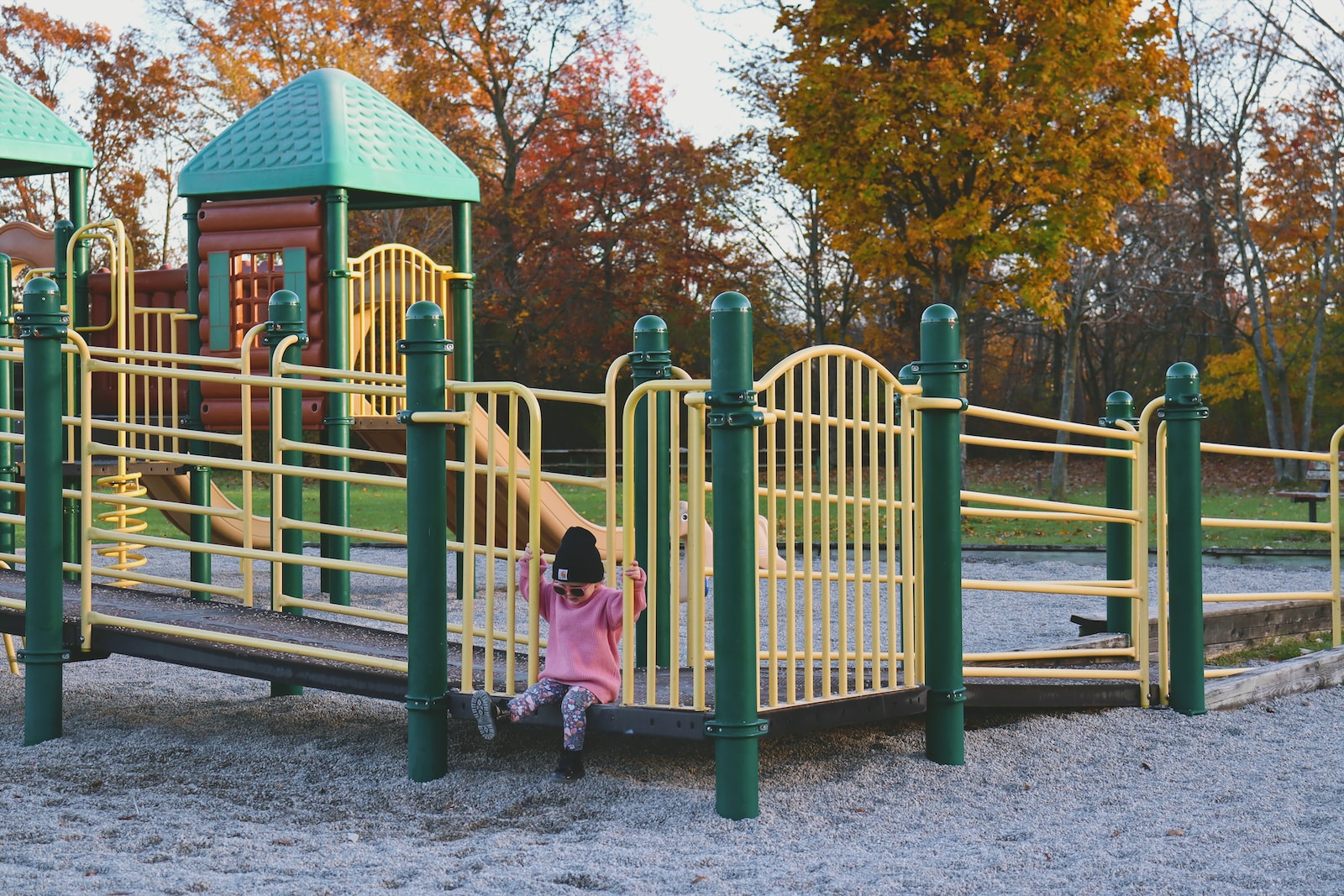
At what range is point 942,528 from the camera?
5.06 metres

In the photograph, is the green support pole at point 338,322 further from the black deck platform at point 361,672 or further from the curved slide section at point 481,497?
the black deck platform at point 361,672

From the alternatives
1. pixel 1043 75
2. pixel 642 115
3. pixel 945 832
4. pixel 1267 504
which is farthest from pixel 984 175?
pixel 945 832

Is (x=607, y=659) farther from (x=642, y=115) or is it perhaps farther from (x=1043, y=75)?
(x=642, y=115)

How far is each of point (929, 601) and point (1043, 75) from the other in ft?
45.4

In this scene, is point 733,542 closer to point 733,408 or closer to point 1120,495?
point 733,408

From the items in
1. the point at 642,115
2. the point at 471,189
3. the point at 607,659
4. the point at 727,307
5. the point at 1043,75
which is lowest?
the point at 607,659

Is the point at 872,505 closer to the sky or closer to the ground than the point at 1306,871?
closer to the sky

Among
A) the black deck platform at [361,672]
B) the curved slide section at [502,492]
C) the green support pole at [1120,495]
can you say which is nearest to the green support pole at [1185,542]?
the black deck platform at [361,672]

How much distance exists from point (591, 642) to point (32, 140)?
7861 mm

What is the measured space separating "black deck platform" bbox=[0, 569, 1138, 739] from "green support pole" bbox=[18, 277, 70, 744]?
139mm

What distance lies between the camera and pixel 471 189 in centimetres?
1104

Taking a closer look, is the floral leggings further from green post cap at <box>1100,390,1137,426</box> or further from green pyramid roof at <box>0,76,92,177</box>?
green pyramid roof at <box>0,76,92,177</box>

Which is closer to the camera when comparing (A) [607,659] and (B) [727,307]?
(B) [727,307]

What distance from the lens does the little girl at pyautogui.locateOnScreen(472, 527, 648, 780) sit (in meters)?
4.61
